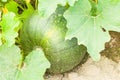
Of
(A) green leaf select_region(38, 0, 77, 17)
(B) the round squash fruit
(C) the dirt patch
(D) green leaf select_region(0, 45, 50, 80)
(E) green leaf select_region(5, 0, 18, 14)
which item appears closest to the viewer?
(A) green leaf select_region(38, 0, 77, 17)

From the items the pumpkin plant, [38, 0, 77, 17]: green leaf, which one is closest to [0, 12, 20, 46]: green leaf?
the pumpkin plant

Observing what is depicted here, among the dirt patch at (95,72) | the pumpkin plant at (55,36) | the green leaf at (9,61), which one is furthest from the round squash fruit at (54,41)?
the green leaf at (9,61)

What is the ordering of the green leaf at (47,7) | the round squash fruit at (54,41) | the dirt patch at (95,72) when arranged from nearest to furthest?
the green leaf at (47,7)
the round squash fruit at (54,41)
the dirt patch at (95,72)

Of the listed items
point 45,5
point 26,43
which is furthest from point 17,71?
point 45,5

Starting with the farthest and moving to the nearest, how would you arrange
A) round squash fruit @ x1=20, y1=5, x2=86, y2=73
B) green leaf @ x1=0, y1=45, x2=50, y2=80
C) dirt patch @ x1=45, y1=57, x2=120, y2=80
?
dirt patch @ x1=45, y1=57, x2=120, y2=80 < round squash fruit @ x1=20, y1=5, x2=86, y2=73 < green leaf @ x1=0, y1=45, x2=50, y2=80

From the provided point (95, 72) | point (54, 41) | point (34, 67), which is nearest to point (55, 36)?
point (54, 41)

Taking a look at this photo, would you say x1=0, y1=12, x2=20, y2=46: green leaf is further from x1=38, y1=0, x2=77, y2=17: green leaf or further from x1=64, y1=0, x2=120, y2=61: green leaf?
x1=64, y1=0, x2=120, y2=61: green leaf

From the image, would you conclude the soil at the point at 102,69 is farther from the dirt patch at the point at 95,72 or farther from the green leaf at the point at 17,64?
the green leaf at the point at 17,64
